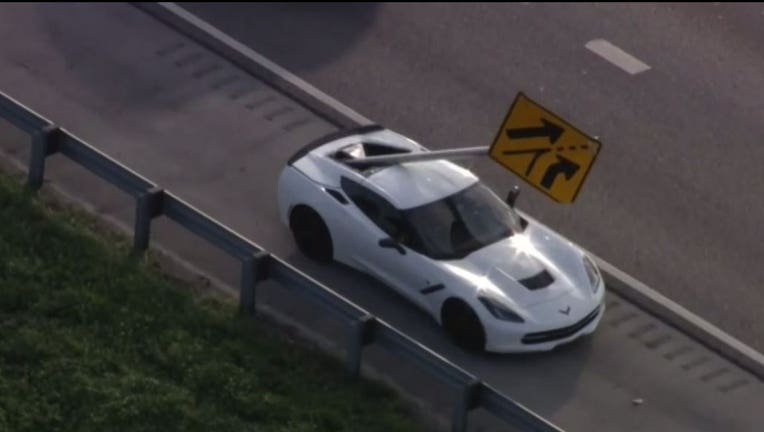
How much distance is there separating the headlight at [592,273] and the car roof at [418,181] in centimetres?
128

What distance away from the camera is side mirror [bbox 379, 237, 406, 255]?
59.6 ft

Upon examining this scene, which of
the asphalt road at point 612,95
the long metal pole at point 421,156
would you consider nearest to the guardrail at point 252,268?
the long metal pole at point 421,156

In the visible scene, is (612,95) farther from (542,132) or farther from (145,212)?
(145,212)

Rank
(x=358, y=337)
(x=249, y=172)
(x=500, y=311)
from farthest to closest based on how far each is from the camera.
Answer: (x=249, y=172), (x=500, y=311), (x=358, y=337)

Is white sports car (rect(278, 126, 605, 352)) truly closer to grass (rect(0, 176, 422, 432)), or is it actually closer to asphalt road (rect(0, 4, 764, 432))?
asphalt road (rect(0, 4, 764, 432))

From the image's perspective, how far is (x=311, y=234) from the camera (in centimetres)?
1889

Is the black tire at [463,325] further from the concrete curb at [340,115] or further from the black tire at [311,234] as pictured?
the concrete curb at [340,115]

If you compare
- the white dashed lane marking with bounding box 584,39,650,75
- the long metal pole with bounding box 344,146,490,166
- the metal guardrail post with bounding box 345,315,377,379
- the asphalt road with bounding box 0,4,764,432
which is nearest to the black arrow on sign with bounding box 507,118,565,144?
the long metal pole with bounding box 344,146,490,166

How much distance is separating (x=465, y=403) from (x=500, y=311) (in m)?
1.51

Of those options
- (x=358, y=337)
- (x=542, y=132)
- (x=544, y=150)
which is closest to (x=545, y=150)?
(x=544, y=150)

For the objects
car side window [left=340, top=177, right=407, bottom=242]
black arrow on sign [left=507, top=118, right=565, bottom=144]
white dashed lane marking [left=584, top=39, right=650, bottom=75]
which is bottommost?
car side window [left=340, top=177, right=407, bottom=242]

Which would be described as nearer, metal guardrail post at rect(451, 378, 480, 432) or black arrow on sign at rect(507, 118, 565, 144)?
metal guardrail post at rect(451, 378, 480, 432)

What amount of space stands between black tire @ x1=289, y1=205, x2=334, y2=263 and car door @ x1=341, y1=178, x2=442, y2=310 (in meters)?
0.37

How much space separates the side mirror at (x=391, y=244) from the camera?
1817cm
